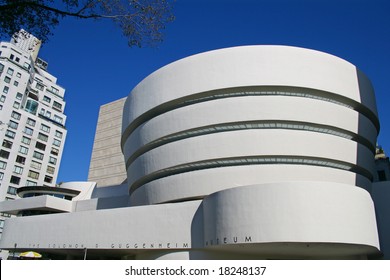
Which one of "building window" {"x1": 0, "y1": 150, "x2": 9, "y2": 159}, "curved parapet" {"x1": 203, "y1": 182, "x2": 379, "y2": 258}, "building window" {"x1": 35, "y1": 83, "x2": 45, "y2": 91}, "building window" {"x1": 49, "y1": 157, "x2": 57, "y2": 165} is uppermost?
"building window" {"x1": 35, "y1": 83, "x2": 45, "y2": 91}

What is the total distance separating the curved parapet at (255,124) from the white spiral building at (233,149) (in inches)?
3.0

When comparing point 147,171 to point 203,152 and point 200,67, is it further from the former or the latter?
point 200,67

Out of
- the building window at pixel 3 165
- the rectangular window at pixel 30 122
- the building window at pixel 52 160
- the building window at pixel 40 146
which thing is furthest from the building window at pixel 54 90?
the building window at pixel 3 165

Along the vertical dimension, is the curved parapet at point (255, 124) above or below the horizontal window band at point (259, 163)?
above

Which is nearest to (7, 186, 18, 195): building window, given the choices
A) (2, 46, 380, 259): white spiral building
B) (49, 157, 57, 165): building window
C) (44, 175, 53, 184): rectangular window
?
(44, 175, 53, 184): rectangular window

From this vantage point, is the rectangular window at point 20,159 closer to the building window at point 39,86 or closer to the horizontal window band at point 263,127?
the building window at point 39,86

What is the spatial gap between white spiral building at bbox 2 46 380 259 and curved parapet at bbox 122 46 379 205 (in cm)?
8

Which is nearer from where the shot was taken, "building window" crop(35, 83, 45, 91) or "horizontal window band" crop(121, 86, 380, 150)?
"horizontal window band" crop(121, 86, 380, 150)

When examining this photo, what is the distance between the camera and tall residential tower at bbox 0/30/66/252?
51531mm

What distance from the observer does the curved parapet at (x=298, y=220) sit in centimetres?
1806

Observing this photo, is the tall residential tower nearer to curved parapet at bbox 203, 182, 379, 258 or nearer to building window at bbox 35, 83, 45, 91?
building window at bbox 35, 83, 45, 91

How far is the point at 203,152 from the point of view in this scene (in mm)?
24562

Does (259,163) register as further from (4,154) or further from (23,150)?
(23,150)
